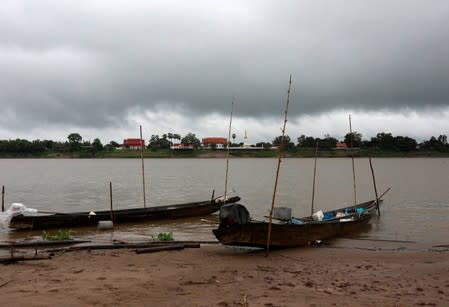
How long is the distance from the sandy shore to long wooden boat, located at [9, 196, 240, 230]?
5.64 meters

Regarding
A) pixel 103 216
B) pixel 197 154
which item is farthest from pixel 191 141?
pixel 103 216

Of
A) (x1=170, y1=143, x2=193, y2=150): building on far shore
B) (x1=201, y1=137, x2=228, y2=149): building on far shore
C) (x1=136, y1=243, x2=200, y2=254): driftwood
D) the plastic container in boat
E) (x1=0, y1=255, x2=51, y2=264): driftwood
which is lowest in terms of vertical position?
the plastic container in boat

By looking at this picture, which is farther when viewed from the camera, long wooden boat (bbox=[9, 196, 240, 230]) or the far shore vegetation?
the far shore vegetation

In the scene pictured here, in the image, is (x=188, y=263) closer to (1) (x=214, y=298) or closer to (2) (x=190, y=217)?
→ (1) (x=214, y=298)

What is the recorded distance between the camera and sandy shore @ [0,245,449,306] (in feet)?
20.3

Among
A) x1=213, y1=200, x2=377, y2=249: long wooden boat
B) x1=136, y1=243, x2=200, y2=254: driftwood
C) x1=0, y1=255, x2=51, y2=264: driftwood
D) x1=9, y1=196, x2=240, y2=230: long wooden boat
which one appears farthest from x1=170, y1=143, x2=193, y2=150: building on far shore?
x1=0, y1=255, x2=51, y2=264: driftwood

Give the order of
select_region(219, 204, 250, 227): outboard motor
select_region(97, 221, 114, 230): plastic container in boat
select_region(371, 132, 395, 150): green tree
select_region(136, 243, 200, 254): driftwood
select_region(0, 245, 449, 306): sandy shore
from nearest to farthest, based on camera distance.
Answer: select_region(0, 245, 449, 306): sandy shore → select_region(219, 204, 250, 227): outboard motor → select_region(136, 243, 200, 254): driftwood → select_region(97, 221, 114, 230): plastic container in boat → select_region(371, 132, 395, 150): green tree

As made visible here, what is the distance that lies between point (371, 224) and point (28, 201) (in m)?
19.8

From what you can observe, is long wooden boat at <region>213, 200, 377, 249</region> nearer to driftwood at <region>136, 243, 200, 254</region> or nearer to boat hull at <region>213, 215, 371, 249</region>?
boat hull at <region>213, 215, 371, 249</region>

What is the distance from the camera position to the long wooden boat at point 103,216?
14.1 m

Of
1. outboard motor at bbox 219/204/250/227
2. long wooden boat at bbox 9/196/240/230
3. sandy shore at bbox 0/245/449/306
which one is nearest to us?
sandy shore at bbox 0/245/449/306

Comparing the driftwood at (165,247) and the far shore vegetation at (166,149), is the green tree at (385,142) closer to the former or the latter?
the far shore vegetation at (166,149)

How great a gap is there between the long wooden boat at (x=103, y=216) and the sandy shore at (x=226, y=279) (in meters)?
5.64

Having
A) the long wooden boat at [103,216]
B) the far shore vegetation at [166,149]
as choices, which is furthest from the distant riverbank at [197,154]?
the long wooden boat at [103,216]
